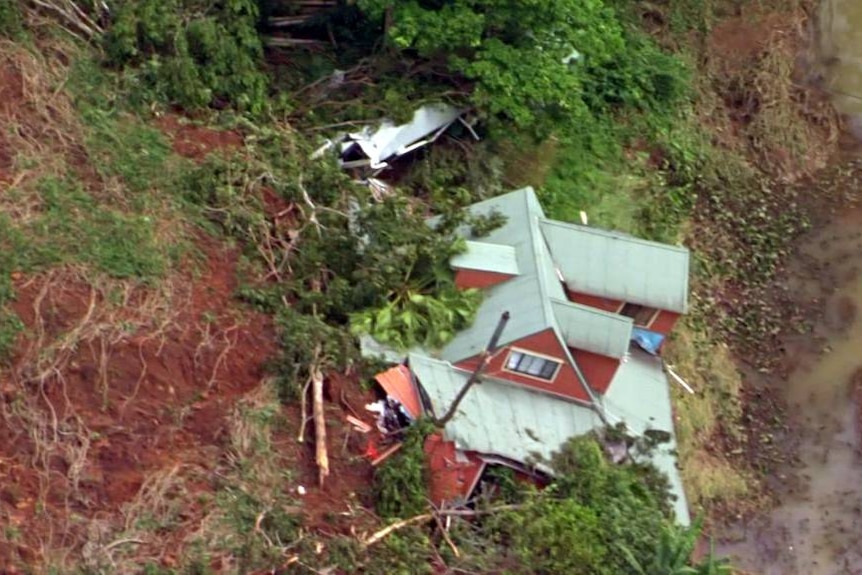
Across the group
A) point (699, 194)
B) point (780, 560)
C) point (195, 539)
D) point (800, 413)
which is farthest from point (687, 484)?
point (195, 539)

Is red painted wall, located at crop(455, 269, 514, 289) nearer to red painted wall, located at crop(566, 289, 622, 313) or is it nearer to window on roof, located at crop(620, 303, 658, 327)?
red painted wall, located at crop(566, 289, 622, 313)

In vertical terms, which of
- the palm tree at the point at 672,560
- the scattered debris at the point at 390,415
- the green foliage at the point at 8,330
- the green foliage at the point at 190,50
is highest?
the green foliage at the point at 190,50

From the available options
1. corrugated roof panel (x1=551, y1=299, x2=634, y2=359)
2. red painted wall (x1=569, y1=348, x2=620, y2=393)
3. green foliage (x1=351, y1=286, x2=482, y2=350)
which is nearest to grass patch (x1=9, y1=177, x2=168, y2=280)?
green foliage (x1=351, y1=286, x2=482, y2=350)

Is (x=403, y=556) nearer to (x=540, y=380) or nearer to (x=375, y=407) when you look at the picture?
(x=375, y=407)

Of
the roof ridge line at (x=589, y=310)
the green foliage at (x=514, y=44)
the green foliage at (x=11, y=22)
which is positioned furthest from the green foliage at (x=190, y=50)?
the roof ridge line at (x=589, y=310)

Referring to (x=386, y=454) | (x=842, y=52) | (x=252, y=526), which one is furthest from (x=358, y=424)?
(x=842, y=52)

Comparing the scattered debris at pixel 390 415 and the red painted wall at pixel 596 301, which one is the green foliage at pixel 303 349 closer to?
the scattered debris at pixel 390 415

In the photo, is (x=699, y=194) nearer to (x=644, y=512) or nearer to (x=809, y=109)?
(x=809, y=109)
